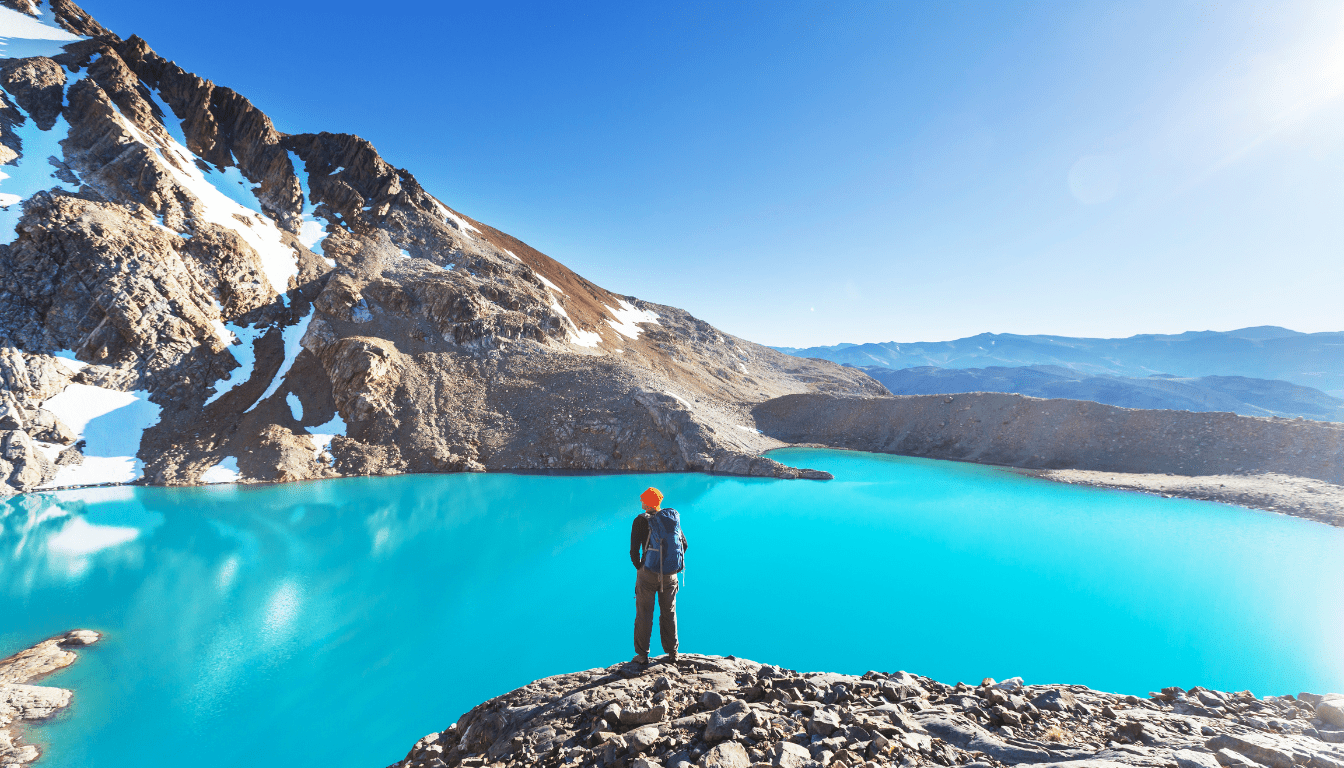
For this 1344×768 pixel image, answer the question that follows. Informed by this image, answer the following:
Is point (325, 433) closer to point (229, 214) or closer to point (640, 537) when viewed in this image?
point (229, 214)

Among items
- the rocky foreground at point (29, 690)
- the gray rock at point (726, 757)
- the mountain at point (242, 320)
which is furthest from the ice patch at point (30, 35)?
the gray rock at point (726, 757)

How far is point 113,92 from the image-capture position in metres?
35.4

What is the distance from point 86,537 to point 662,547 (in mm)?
21362

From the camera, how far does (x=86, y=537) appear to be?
15.2m

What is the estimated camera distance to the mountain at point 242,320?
23500 mm

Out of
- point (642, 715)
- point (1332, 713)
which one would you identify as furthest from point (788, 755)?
point (1332, 713)

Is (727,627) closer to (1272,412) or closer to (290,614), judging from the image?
(290,614)

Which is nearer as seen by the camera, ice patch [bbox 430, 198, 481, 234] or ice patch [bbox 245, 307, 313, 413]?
ice patch [bbox 245, 307, 313, 413]

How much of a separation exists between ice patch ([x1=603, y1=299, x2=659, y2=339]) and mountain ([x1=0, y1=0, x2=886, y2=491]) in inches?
434

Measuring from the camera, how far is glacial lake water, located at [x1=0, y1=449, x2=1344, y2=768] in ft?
24.9

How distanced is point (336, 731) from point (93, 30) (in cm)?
7198

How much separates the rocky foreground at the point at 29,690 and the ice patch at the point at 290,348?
21.2 m

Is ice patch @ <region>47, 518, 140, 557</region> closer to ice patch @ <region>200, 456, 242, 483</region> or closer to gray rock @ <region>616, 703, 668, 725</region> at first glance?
ice patch @ <region>200, 456, 242, 483</region>

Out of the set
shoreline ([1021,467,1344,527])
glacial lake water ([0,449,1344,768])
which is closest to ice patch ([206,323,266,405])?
glacial lake water ([0,449,1344,768])
